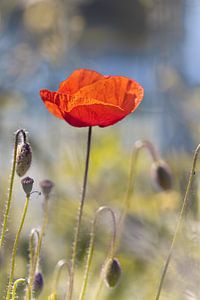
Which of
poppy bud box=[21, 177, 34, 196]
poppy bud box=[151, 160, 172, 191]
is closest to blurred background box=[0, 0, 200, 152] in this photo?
poppy bud box=[151, 160, 172, 191]

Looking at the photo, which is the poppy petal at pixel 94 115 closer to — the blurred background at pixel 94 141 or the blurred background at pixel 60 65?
the blurred background at pixel 94 141

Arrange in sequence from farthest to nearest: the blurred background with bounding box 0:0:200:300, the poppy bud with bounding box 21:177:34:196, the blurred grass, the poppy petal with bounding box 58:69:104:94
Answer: the blurred background with bounding box 0:0:200:300 < the blurred grass < the poppy petal with bounding box 58:69:104:94 < the poppy bud with bounding box 21:177:34:196

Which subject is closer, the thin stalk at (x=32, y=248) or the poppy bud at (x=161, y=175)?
the thin stalk at (x=32, y=248)

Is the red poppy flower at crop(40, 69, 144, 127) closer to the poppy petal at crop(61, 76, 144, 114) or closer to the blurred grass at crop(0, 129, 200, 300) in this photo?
the poppy petal at crop(61, 76, 144, 114)

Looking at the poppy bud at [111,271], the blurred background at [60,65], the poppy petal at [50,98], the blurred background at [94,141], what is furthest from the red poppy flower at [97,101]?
the blurred background at [60,65]

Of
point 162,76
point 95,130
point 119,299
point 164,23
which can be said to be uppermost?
point 164,23

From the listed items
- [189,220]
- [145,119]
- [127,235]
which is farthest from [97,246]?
[145,119]

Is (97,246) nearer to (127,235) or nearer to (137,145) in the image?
(127,235)
